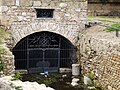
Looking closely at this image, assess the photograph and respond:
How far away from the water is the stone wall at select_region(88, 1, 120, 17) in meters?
7.05

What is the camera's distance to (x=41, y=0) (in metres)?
13.4

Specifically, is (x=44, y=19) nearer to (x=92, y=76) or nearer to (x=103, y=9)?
(x=92, y=76)

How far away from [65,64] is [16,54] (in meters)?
1.92

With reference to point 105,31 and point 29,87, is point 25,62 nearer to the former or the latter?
point 105,31

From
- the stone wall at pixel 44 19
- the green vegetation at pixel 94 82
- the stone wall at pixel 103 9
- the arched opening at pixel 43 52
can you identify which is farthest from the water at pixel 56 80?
the stone wall at pixel 103 9

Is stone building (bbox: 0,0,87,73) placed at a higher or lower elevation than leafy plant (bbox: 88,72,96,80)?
higher

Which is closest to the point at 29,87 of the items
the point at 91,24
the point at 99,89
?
the point at 99,89

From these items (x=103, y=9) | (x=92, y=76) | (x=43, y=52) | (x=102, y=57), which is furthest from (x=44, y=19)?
(x=103, y=9)

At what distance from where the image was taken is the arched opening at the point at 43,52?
13.5m

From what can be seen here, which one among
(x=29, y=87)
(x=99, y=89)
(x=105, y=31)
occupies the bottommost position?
(x=99, y=89)

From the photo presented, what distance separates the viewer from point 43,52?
13695 mm

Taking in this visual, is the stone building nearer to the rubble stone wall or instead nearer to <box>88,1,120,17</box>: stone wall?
the rubble stone wall

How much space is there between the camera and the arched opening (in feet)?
44.4

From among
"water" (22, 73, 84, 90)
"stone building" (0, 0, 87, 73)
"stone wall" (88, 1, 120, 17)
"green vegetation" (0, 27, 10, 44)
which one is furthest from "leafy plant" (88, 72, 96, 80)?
"stone wall" (88, 1, 120, 17)
